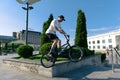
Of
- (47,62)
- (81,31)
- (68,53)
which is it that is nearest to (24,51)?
(47,62)

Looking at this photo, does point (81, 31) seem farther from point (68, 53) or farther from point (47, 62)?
point (47, 62)

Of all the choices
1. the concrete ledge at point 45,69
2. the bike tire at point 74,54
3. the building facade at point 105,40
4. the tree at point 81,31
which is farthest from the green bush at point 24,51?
the building facade at point 105,40

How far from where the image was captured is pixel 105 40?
60375 millimetres

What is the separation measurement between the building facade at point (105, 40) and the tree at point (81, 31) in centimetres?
3668

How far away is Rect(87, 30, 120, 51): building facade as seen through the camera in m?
54.6

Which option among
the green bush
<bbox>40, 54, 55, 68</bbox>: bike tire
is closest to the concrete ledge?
<bbox>40, 54, 55, 68</bbox>: bike tire

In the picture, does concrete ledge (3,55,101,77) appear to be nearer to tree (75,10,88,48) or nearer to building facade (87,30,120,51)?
tree (75,10,88,48)

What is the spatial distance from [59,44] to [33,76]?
2.20m

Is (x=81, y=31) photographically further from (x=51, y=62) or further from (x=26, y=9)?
(x=51, y=62)

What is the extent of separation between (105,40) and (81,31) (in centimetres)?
4736

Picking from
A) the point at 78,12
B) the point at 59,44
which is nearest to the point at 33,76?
the point at 59,44

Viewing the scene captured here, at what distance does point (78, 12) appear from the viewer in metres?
16.1

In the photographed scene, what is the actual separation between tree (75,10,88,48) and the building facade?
1444 inches

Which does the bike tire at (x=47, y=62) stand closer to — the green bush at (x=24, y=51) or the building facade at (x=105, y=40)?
the green bush at (x=24, y=51)
